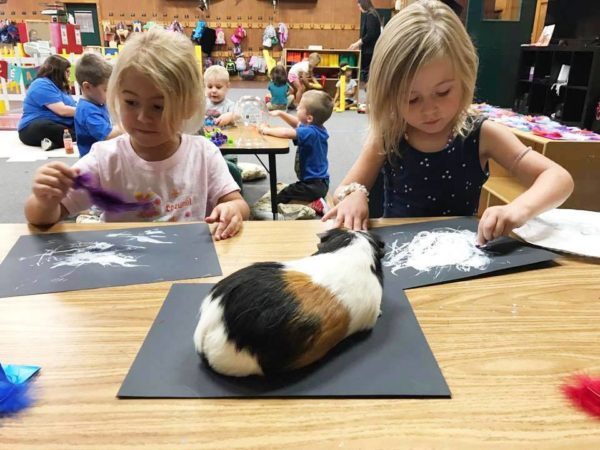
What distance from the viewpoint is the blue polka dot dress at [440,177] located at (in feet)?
4.40

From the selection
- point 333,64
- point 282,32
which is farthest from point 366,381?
point 282,32

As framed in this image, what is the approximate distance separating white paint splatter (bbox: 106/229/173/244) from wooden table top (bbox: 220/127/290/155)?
65.2 inches

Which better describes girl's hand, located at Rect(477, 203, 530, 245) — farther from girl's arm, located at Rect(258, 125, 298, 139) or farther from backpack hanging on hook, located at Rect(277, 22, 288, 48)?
backpack hanging on hook, located at Rect(277, 22, 288, 48)

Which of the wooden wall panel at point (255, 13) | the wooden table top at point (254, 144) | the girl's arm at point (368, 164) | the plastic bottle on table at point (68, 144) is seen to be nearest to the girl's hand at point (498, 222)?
the girl's arm at point (368, 164)

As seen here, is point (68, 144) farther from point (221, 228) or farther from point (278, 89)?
point (221, 228)

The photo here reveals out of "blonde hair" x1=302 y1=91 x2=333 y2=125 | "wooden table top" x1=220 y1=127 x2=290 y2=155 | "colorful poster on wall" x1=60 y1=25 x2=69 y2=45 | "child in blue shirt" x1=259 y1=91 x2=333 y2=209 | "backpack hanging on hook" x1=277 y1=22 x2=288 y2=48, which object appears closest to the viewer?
"wooden table top" x1=220 y1=127 x2=290 y2=155

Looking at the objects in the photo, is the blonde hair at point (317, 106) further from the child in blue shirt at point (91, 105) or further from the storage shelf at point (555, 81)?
the storage shelf at point (555, 81)

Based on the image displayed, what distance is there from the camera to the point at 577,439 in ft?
1.51

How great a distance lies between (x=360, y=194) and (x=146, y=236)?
0.51 m

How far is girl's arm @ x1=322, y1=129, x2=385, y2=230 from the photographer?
105 centimetres

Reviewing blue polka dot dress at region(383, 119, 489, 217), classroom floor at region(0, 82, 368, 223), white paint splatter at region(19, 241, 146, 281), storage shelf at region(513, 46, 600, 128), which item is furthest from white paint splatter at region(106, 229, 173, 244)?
storage shelf at region(513, 46, 600, 128)

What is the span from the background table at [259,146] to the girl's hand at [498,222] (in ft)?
5.83

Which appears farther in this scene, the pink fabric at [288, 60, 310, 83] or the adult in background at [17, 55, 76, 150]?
the pink fabric at [288, 60, 310, 83]

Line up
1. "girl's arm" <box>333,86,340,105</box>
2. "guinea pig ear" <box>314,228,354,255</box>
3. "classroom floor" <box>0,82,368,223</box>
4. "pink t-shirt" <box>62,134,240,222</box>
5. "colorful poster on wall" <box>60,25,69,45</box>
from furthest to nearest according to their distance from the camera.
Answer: "girl's arm" <box>333,86,340,105</box>
"colorful poster on wall" <box>60,25,69,45</box>
"classroom floor" <box>0,82,368,223</box>
"pink t-shirt" <box>62,134,240,222</box>
"guinea pig ear" <box>314,228,354,255</box>
